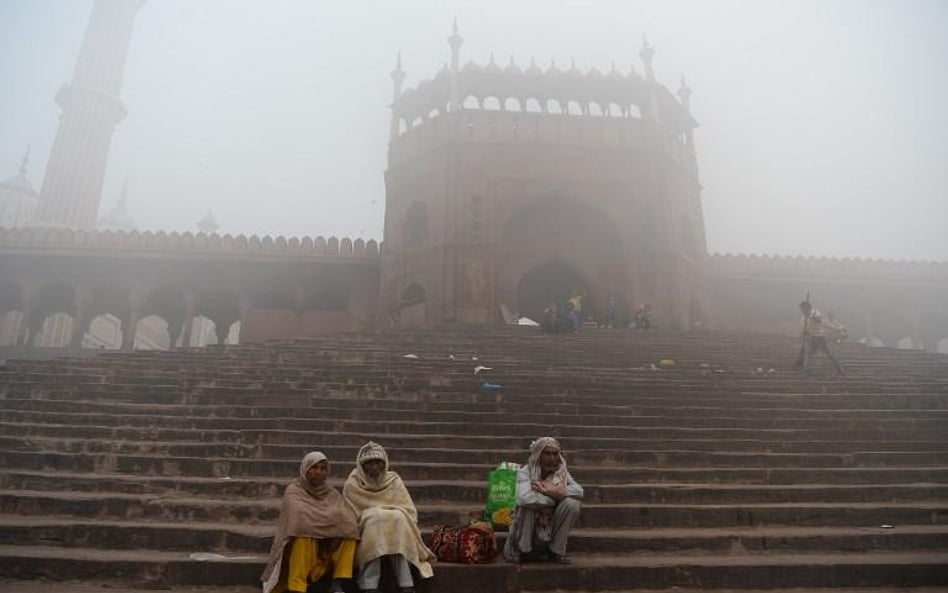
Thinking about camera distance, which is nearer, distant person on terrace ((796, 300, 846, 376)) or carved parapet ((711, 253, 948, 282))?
distant person on terrace ((796, 300, 846, 376))

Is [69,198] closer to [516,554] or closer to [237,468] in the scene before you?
[237,468]

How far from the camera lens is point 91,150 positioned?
29.2 m

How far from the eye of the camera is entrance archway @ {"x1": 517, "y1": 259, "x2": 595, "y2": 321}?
16922mm

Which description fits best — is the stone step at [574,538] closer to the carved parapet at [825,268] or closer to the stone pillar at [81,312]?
the stone pillar at [81,312]

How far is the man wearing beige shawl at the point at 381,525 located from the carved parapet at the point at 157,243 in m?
13.6

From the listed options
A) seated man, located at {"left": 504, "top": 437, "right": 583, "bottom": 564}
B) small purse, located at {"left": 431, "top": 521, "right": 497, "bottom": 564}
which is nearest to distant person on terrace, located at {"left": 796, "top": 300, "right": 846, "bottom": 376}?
seated man, located at {"left": 504, "top": 437, "right": 583, "bottom": 564}

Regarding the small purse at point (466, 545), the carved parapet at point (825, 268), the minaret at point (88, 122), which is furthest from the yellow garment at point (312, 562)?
the minaret at point (88, 122)

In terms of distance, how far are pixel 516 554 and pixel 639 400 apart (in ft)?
12.0

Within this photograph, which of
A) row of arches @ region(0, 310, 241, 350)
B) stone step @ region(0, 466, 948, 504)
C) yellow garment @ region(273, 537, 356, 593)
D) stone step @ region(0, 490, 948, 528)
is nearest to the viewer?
yellow garment @ region(273, 537, 356, 593)

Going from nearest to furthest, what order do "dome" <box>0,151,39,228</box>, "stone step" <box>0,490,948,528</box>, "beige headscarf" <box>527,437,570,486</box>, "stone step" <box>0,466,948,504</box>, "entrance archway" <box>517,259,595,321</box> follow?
"beige headscarf" <box>527,437,570,486</box> → "stone step" <box>0,490,948,528</box> → "stone step" <box>0,466,948,504</box> → "entrance archway" <box>517,259,595,321</box> → "dome" <box>0,151,39,228</box>

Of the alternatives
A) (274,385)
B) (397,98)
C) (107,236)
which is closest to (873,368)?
(274,385)

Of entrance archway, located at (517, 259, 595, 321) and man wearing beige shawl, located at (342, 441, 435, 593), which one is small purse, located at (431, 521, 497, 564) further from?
entrance archway, located at (517, 259, 595, 321)

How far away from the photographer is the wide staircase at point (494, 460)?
3344 mm

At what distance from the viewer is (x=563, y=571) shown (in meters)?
3.22
